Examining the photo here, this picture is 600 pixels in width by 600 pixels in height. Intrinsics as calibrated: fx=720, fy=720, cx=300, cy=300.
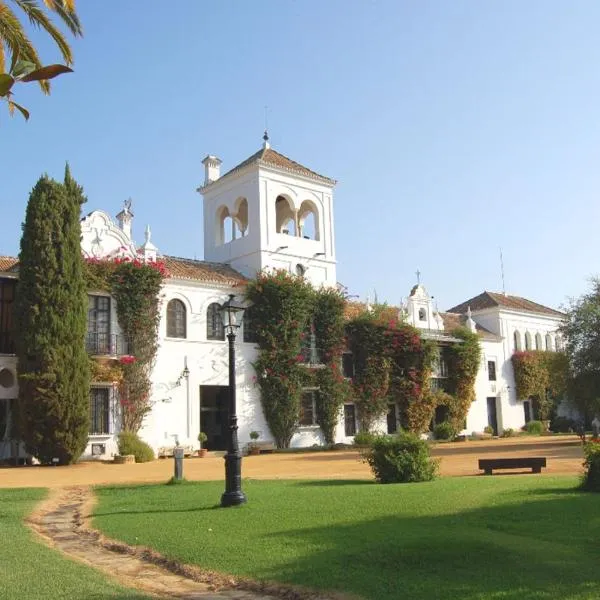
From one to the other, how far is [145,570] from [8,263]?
75.2 ft

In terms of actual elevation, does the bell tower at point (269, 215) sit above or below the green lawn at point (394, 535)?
above

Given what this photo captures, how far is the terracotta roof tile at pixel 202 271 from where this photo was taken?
101 feet

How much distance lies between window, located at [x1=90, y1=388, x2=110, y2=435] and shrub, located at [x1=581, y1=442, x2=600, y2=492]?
1852 cm

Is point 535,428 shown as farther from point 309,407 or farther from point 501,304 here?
point 309,407

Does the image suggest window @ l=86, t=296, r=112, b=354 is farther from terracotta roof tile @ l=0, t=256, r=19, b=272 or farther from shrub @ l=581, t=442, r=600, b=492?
shrub @ l=581, t=442, r=600, b=492

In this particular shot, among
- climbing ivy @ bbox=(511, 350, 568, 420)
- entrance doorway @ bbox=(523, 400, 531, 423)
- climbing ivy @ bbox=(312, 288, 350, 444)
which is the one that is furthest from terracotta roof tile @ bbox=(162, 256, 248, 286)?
entrance doorway @ bbox=(523, 400, 531, 423)

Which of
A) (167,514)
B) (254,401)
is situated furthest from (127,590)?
(254,401)

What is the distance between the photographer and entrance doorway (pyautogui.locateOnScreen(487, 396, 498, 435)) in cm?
4388

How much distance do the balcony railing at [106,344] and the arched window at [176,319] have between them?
2.20 m

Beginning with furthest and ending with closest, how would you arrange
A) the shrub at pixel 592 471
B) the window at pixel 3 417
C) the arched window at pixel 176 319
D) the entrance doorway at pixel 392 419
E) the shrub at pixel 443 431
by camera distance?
the shrub at pixel 443 431, the entrance doorway at pixel 392 419, the arched window at pixel 176 319, the window at pixel 3 417, the shrub at pixel 592 471

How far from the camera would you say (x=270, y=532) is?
9.90m

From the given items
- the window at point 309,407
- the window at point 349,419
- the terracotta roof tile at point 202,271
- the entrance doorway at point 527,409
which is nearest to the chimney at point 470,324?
the entrance doorway at point 527,409

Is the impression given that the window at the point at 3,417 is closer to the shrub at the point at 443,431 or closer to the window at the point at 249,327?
the window at the point at 249,327

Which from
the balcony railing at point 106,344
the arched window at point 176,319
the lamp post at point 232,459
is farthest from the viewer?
the arched window at point 176,319
